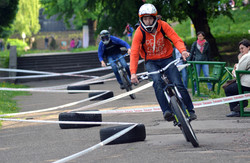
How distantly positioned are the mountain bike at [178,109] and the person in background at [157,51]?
121mm

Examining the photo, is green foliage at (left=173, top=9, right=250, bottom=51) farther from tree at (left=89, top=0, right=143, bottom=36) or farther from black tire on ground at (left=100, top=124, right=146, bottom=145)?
black tire on ground at (left=100, top=124, right=146, bottom=145)

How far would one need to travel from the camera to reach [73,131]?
9.02 m

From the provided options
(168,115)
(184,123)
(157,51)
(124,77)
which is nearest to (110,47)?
(124,77)

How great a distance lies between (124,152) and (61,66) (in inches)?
984

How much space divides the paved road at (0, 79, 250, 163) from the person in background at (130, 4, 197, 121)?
587 mm

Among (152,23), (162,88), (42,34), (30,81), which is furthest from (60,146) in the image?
(42,34)

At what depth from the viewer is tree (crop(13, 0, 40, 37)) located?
224 ft

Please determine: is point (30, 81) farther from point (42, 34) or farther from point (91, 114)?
point (42, 34)

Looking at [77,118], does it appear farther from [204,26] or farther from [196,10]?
[204,26]

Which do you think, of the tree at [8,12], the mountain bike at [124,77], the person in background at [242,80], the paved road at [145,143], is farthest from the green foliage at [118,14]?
the person in background at [242,80]

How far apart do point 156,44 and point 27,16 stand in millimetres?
64939

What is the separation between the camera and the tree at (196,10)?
842 inches

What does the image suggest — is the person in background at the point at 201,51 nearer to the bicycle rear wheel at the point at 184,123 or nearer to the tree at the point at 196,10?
the tree at the point at 196,10

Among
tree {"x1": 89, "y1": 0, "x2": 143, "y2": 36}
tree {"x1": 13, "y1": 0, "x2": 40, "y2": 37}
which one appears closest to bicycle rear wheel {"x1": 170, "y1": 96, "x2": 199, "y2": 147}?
tree {"x1": 89, "y1": 0, "x2": 143, "y2": 36}
